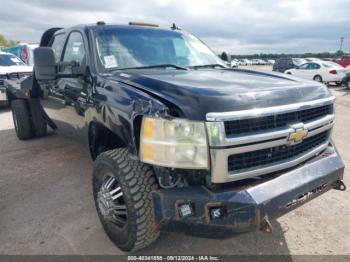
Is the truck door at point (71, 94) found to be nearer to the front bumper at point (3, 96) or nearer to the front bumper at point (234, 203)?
the front bumper at point (234, 203)

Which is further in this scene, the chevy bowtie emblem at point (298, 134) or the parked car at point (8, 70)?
the parked car at point (8, 70)

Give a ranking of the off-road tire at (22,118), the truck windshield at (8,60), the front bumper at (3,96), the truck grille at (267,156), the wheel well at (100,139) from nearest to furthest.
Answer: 1. the truck grille at (267,156)
2. the wheel well at (100,139)
3. the off-road tire at (22,118)
4. the front bumper at (3,96)
5. the truck windshield at (8,60)

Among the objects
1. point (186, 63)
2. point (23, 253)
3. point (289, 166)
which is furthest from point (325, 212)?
point (23, 253)

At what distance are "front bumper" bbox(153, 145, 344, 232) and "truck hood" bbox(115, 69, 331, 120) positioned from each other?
1.64 ft

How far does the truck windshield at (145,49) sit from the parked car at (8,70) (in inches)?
251

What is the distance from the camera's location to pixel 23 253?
2600 mm

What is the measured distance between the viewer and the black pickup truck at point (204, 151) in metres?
1.98

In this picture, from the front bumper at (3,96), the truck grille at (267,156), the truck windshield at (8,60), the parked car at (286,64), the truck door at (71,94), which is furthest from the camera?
the parked car at (286,64)

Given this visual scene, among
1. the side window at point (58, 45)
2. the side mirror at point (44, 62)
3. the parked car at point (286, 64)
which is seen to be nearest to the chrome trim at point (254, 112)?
the side mirror at point (44, 62)

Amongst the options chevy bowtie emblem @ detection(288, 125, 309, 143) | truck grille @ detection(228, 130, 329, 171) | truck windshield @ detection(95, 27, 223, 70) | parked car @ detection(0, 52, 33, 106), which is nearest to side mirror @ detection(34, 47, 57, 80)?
truck windshield @ detection(95, 27, 223, 70)

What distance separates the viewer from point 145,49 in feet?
11.1

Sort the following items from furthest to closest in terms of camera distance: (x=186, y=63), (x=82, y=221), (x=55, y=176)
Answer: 1. (x=55, y=176)
2. (x=186, y=63)
3. (x=82, y=221)

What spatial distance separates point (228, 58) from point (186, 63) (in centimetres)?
147

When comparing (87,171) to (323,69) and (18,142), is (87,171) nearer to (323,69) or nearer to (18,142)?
(18,142)
